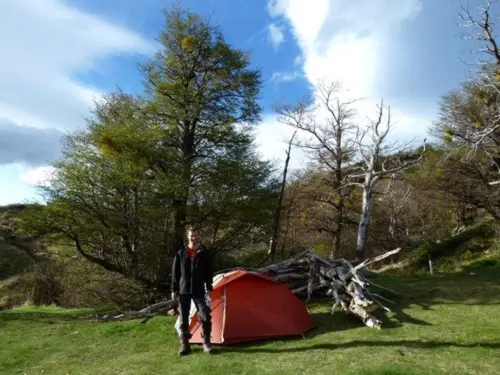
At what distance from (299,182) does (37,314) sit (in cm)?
1837

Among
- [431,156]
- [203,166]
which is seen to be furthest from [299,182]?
[203,166]

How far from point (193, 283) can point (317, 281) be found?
5.15m

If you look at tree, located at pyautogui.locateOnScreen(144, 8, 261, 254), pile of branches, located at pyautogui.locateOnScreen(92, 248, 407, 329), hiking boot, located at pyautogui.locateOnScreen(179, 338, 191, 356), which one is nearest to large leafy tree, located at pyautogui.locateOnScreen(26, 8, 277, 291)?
tree, located at pyautogui.locateOnScreen(144, 8, 261, 254)

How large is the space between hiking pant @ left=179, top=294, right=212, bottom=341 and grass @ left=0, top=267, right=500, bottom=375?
374mm

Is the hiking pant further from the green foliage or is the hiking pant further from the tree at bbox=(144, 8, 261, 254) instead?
the green foliage

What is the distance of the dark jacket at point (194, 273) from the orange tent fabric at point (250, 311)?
1.22m

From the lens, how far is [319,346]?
7.20 metres

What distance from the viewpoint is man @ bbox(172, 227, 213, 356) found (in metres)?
7.11

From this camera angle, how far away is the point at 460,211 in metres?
Result: 26.7

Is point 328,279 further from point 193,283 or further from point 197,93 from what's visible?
point 197,93

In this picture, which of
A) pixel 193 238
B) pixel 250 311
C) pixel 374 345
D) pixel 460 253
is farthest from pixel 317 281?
pixel 460 253

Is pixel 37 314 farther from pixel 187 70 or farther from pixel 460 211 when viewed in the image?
pixel 460 211

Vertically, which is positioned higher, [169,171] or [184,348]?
[169,171]

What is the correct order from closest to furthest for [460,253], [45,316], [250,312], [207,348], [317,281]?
[207,348] → [250,312] → [317,281] → [45,316] → [460,253]
